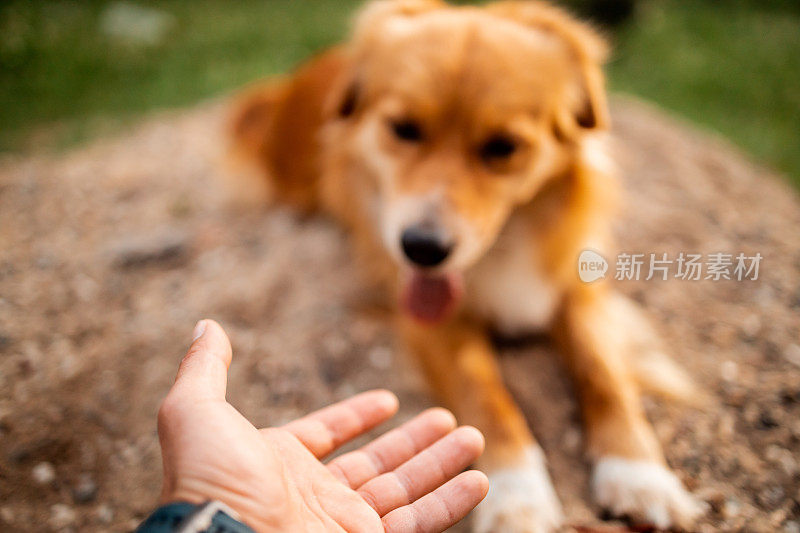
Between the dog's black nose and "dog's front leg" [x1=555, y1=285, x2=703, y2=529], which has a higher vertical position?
the dog's black nose

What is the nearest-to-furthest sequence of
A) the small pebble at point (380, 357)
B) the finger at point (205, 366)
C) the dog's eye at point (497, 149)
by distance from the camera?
the finger at point (205, 366) < the dog's eye at point (497, 149) < the small pebble at point (380, 357)

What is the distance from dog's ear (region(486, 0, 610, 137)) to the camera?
7.02 feet

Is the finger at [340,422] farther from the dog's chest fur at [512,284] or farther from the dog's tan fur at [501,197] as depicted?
the dog's chest fur at [512,284]

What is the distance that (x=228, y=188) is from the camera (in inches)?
141

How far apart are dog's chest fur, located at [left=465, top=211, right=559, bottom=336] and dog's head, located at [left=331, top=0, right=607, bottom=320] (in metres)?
0.13

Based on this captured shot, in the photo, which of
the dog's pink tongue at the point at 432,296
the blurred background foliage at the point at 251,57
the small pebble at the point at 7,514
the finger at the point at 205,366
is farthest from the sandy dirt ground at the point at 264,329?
the blurred background foliage at the point at 251,57

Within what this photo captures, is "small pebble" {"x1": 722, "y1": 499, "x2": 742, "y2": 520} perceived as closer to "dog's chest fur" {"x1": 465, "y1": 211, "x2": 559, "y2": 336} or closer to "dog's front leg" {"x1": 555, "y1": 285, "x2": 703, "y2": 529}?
"dog's front leg" {"x1": 555, "y1": 285, "x2": 703, "y2": 529}

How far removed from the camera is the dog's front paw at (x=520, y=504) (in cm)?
152

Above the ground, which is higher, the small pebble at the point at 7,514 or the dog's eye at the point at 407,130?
the dog's eye at the point at 407,130

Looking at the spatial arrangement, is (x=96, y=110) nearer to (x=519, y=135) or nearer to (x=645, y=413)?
(x=519, y=135)

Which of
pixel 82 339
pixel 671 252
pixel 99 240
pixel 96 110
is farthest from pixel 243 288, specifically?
pixel 96 110

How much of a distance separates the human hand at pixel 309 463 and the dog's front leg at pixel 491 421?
0.57 ft

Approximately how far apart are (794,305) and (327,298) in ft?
7.27

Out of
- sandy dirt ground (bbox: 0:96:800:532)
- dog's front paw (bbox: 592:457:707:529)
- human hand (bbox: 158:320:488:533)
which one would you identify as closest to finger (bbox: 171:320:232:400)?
human hand (bbox: 158:320:488:533)
